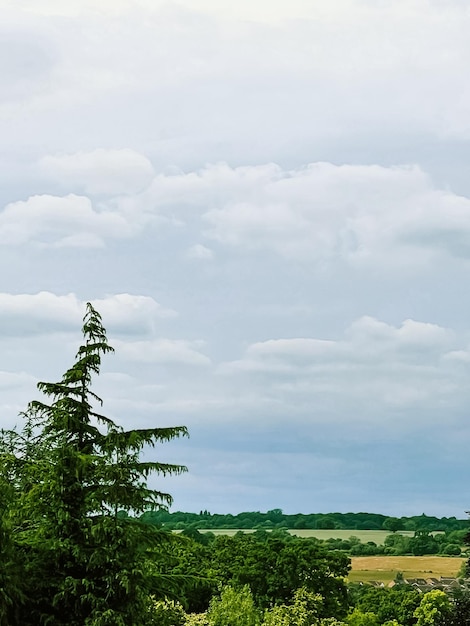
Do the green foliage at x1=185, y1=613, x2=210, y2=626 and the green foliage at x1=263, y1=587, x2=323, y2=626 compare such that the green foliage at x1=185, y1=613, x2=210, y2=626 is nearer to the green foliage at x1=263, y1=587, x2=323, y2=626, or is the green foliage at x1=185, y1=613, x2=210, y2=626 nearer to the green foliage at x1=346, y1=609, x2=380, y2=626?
the green foliage at x1=263, y1=587, x2=323, y2=626

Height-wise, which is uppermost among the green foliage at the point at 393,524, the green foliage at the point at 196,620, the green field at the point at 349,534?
the green foliage at the point at 393,524

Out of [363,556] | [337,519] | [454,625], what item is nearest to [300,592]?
[454,625]

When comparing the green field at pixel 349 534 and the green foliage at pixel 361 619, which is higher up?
the green field at pixel 349 534

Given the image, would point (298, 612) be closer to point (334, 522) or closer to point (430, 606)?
point (430, 606)

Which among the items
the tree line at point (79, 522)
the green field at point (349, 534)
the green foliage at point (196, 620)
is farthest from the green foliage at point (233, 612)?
the green field at point (349, 534)

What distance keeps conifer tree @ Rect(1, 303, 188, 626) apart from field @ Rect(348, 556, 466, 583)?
3819 inches

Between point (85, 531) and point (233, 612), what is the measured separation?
24434 millimetres

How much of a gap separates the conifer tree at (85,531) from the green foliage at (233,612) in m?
22.0

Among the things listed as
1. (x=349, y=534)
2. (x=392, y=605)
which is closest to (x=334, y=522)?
(x=349, y=534)

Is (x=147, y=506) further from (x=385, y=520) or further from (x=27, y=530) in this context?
(x=385, y=520)

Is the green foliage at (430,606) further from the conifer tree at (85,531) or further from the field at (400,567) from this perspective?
the conifer tree at (85,531)

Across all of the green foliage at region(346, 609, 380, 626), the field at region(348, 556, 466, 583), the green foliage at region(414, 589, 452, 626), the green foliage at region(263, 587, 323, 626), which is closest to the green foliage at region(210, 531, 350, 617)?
the green foliage at region(263, 587, 323, 626)

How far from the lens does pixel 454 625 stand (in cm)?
5166

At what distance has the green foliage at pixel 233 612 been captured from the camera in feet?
162
